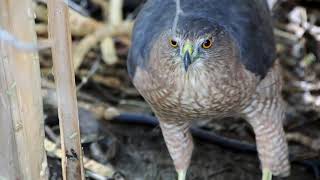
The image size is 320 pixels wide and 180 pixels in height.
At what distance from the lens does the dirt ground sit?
383 centimetres

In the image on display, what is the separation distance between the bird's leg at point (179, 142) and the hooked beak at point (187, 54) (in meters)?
0.68

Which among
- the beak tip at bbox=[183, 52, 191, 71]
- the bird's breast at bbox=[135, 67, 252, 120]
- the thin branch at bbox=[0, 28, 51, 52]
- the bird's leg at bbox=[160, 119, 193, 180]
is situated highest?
the thin branch at bbox=[0, 28, 51, 52]

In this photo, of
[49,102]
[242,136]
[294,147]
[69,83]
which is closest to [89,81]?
[49,102]

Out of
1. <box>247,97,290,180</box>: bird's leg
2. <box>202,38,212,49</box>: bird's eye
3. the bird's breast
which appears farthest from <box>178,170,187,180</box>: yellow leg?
<box>202,38,212,49</box>: bird's eye

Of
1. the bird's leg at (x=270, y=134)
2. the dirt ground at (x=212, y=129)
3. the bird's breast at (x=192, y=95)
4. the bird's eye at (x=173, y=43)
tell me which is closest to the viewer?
the bird's eye at (x=173, y=43)

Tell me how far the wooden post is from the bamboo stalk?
0.08 metres

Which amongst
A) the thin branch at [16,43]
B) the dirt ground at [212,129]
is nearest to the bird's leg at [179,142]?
the dirt ground at [212,129]

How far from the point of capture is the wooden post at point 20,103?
86.8 inches

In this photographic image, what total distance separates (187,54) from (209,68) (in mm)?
218

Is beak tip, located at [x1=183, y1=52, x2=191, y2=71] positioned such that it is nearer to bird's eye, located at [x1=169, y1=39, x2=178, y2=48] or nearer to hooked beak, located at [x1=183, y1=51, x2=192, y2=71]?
hooked beak, located at [x1=183, y1=51, x2=192, y2=71]

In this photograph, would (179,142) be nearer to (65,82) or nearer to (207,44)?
(207,44)

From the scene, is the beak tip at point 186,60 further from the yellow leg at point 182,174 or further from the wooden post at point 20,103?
the yellow leg at point 182,174

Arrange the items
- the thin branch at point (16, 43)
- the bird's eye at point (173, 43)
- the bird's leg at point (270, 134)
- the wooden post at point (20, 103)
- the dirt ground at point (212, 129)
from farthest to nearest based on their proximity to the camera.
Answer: the dirt ground at point (212, 129)
the bird's leg at point (270, 134)
the bird's eye at point (173, 43)
the wooden post at point (20, 103)
the thin branch at point (16, 43)

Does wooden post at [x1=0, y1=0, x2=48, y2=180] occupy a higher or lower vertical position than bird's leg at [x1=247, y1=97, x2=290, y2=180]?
higher
